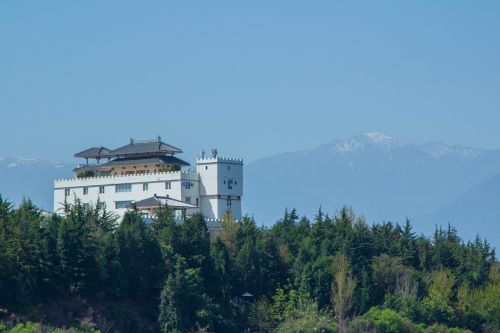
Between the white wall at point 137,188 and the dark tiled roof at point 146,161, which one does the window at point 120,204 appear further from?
the dark tiled roof at point 146,161

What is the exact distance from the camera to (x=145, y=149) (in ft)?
288

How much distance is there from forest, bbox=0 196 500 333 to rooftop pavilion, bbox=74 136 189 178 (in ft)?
43.9

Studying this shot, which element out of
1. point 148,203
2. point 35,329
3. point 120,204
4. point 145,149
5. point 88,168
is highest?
point 145,149

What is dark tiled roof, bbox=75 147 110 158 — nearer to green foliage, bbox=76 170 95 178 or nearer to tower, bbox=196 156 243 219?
green foliage, bbox=76 170 95 178

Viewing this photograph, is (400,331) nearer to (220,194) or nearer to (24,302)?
(24,302)

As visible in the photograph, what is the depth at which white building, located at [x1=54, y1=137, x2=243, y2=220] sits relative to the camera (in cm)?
8469

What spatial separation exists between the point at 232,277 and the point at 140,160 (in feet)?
87.0

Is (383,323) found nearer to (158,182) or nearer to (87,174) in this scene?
(158,182)

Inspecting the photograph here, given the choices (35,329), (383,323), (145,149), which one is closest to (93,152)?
(145,149)

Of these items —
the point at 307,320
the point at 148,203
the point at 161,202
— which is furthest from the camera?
the point at 148,203

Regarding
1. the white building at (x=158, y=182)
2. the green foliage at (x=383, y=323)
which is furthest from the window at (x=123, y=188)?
the green foliage at (x=383, y=323)

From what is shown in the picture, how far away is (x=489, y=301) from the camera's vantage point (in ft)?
223

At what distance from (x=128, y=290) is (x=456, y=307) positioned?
18805 millimetres

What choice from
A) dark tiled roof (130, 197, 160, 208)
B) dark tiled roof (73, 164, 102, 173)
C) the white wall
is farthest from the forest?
dark tiled roof (73, 164, 102, 173)
